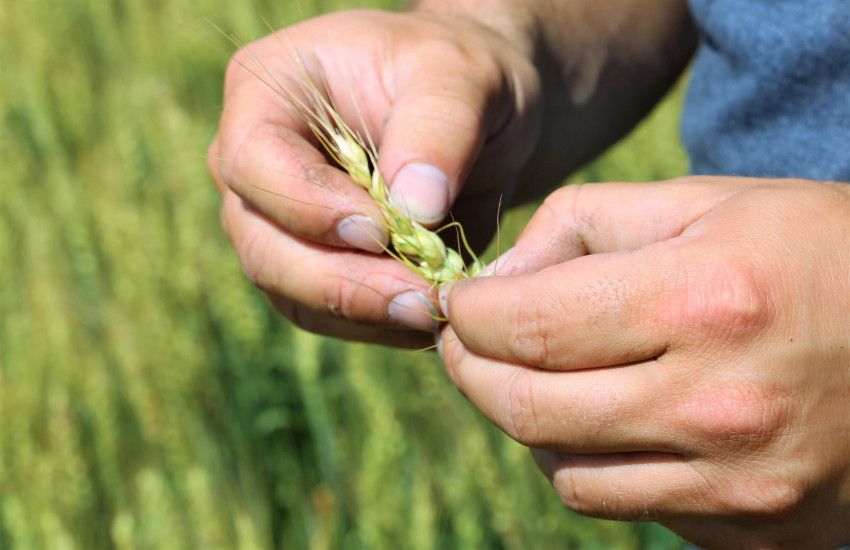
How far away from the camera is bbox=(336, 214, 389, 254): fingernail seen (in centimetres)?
96

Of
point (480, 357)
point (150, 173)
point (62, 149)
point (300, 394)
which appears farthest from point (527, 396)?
point (62, 149)

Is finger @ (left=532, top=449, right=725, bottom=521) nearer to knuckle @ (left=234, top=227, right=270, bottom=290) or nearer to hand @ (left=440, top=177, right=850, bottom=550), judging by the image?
hand @ (left=440, top=177, right=850, bottom=550)

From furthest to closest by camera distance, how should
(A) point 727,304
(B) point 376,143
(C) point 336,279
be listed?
1. (B) point 376,143
2. (C) point 336,279
3. (A) point 727,304

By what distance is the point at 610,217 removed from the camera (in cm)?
81

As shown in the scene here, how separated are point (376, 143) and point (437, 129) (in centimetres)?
30

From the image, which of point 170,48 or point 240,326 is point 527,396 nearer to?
point 240,326

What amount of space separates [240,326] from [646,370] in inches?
42.3

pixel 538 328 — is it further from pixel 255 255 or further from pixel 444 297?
pixel 255 255

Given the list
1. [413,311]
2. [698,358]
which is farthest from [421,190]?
[698,358]

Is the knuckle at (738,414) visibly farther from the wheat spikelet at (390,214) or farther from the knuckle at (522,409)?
the wheat spikelet at (390,214)

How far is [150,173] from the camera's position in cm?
209

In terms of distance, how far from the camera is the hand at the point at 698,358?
659 millimetres

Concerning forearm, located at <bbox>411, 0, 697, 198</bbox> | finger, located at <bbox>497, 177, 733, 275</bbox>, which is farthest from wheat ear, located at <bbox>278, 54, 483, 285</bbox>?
forearm, located at <bbox>411, 0, 697, 198</bbox>

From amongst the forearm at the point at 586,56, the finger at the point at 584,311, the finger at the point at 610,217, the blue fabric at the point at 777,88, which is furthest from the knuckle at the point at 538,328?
the forearm at the point at 586,56
